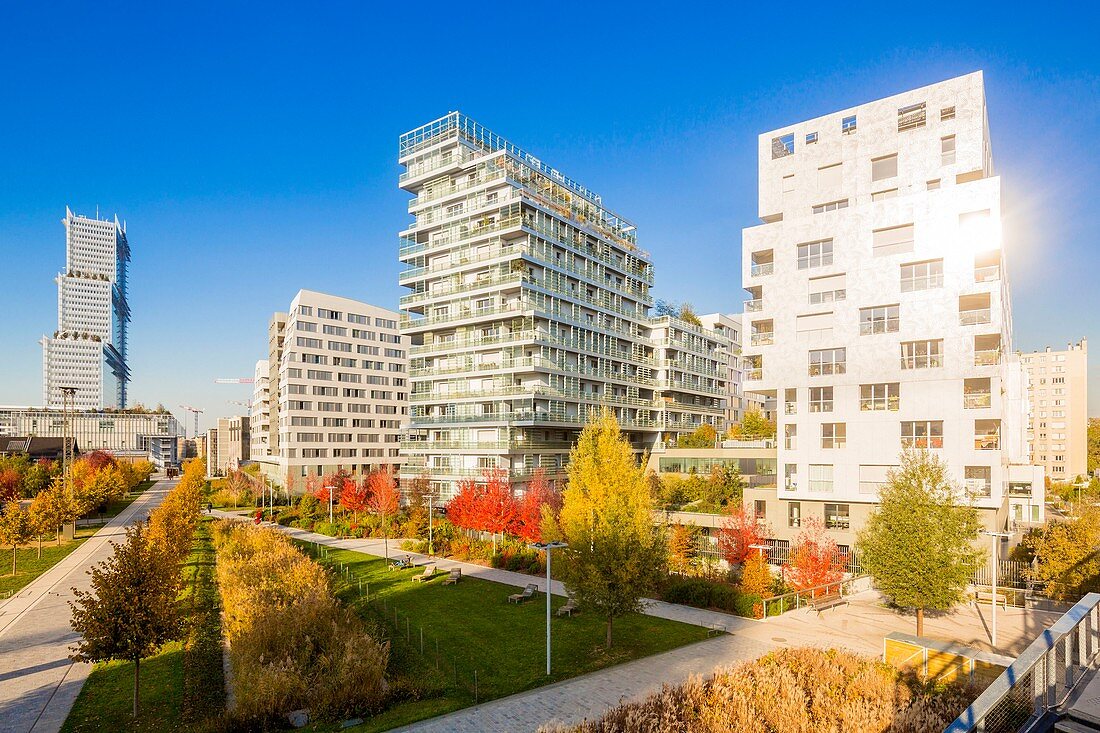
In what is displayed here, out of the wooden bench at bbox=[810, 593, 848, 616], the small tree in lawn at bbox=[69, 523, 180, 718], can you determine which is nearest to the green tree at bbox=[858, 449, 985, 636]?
the wooden bench at bbox=[810, 593, 848, 616]

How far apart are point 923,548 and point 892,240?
66.3 feet

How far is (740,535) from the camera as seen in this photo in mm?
34844

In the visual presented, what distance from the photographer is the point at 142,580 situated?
1936 cm

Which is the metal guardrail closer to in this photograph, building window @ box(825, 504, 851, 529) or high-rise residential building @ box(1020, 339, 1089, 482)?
building window @ box(825, 504, 851, 529)

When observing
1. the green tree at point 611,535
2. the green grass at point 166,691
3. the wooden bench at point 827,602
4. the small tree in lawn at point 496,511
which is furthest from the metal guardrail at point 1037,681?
the small tree in lawn at point 496,511

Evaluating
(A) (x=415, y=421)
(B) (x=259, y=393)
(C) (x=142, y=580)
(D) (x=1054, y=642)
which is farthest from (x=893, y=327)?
(B) (x=259, y=393)

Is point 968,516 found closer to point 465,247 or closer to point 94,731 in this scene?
point 94,731

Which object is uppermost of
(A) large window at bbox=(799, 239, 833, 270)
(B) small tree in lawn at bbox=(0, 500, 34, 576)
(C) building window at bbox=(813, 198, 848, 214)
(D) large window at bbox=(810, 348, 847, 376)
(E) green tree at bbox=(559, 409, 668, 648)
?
(C) building window at bbox=(813, 198, 848, 214)

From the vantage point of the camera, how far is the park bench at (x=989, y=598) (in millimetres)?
Answer: 28889

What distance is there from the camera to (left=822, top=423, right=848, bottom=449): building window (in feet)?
124

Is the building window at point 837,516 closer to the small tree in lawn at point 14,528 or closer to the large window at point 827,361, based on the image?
the large window at point 827,361

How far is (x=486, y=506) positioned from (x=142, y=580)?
2560cm

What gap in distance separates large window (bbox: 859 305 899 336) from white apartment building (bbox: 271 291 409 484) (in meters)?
60.2

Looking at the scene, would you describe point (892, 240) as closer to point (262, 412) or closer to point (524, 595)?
point (524, 595)
